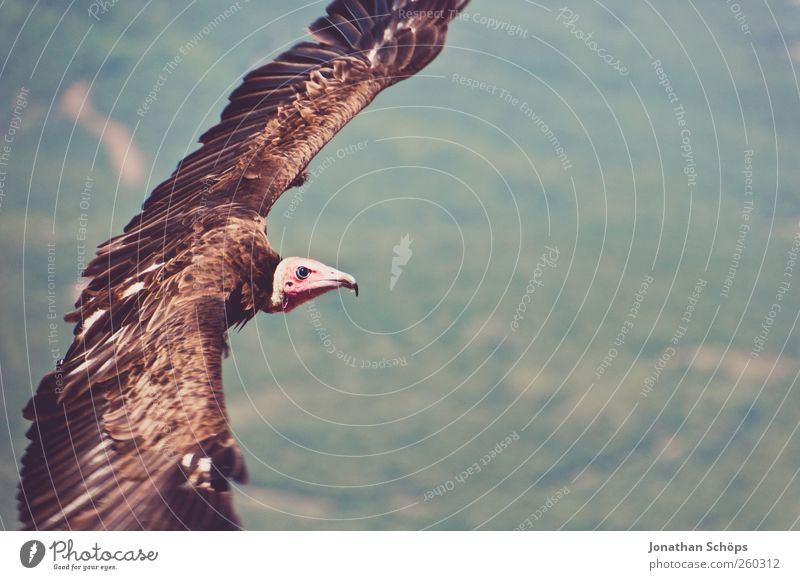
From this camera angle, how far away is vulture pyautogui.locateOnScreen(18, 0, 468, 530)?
5.01 metres

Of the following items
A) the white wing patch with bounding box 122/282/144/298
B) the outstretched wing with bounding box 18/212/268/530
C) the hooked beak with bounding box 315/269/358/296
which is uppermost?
the hooked beak with bounding box 315/269/358/296

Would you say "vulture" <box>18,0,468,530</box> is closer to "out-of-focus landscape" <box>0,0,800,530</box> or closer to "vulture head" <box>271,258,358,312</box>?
"vulture head" <box>271,258,358,312</box>

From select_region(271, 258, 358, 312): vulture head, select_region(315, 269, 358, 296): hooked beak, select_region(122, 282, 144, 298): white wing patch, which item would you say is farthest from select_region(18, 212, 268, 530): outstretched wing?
select_region(315, 269, 358, 296): hooked beak

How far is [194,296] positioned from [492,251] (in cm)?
171

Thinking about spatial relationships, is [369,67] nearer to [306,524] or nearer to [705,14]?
[705,14]

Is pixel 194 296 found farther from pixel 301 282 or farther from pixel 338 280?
pixel 338 280

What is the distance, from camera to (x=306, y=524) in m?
5.54

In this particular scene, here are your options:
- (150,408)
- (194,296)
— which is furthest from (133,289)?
(150,408)

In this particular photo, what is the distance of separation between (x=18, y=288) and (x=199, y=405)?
1.43 meters

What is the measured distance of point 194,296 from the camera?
5.35m
